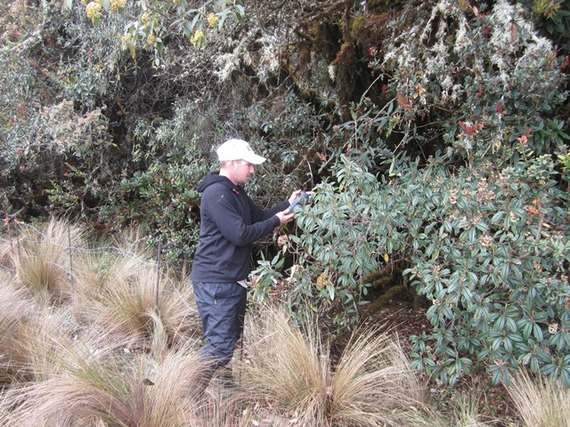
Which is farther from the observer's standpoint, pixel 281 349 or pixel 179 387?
pixel 281 349

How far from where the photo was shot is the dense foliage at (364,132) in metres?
2.77

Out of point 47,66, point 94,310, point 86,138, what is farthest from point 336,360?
point 47,66

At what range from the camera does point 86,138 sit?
6445 millimetres

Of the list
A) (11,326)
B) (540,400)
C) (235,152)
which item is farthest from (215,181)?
(540,400)

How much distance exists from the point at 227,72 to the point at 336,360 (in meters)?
2.69

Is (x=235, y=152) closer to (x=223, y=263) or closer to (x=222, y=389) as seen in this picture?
(x=223, y=263)

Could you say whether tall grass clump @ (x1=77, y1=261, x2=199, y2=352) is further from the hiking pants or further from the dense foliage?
the dense foliage

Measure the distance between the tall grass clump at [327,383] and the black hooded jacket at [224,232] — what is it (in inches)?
21.3

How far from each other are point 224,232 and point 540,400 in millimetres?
2033

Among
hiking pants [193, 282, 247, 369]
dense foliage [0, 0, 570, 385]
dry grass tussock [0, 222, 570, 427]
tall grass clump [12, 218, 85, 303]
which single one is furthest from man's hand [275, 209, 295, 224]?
tall grass clump [12, 218, 85, 303]

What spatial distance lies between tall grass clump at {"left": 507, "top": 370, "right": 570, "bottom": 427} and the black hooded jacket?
173cm

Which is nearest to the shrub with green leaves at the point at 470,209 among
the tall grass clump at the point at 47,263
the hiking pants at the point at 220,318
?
the hiking pants at the point at 220,318

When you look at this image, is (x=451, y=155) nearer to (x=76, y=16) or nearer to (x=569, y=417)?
(x=569, y=417)

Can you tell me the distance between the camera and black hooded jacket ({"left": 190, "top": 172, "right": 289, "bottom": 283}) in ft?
10.8
